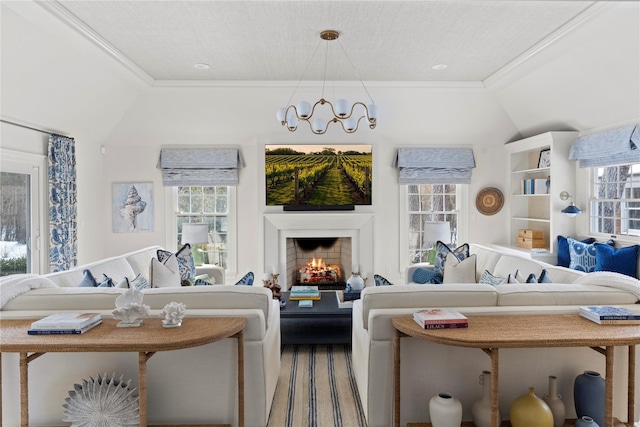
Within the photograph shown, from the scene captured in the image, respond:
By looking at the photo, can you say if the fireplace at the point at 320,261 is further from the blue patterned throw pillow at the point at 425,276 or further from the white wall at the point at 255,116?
the blue patterned throw pillow at the point at 425,276

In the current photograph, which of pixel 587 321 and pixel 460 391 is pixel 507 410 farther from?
pixel 587 321

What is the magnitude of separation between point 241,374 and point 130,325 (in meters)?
0.65

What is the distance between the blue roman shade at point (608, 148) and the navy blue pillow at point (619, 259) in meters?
0.92

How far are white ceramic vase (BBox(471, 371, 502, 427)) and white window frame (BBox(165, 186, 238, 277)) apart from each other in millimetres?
4462

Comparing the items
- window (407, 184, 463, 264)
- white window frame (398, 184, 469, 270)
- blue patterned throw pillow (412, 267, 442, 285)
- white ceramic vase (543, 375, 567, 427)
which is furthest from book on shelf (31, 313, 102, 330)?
window (407, 184, 463, 264)

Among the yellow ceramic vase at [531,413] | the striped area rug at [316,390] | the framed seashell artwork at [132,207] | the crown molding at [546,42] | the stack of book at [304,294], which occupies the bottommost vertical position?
the striped area rug at [316,390]

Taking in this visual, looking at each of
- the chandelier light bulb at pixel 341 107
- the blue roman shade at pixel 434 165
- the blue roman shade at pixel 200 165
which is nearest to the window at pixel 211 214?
the blue roman shade at pixel 200 165

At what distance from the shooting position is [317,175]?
6.15m

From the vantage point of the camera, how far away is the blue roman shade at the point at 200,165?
6109 millimetres

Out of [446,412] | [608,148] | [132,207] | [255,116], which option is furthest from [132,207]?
[608,148]

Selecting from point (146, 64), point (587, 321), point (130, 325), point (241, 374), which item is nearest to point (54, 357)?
point (130, 325)

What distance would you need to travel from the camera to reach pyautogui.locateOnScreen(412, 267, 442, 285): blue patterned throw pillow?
4629 mm

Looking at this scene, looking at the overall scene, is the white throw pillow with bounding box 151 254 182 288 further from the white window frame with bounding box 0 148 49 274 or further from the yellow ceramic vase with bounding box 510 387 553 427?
the yellow ceramic vase with bounding box 510 387 553 427

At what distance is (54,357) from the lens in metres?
2.38
